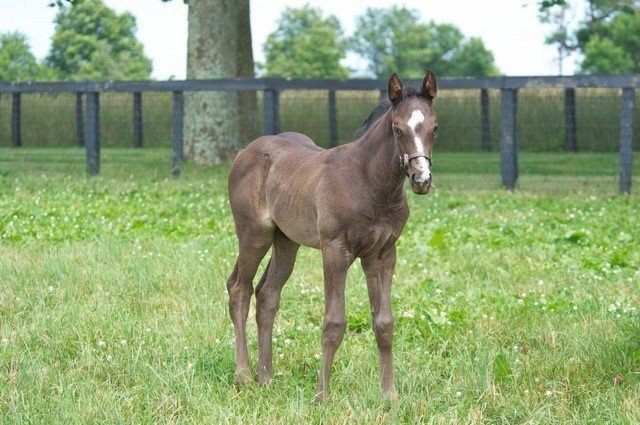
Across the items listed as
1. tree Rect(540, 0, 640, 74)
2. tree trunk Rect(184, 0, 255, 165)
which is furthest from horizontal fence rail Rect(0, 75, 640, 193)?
tree Rect(540, 0, 640, 74)

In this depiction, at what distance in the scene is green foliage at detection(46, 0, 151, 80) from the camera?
81.6 m

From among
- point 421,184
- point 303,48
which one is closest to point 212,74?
point 421,184

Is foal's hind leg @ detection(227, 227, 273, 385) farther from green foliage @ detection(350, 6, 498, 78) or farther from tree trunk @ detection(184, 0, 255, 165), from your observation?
green foliage @ detection(350, 6, 498, 78)

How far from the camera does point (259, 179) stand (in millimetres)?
6707

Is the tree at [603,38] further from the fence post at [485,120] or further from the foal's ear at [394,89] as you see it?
the foal's ear at [394,89]

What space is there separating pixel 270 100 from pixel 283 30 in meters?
88.5

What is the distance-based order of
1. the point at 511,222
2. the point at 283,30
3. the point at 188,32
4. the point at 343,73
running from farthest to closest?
1. the point at 283,30
2. the point at 343,73
3. the point at 188,32
4. the point at 511,222

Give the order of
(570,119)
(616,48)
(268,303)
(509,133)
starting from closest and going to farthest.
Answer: (268,303), (509,133), (570,119), (616,48)

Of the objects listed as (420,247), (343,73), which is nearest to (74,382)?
(420,247)

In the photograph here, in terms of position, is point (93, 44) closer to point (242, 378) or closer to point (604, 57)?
point (604, 57)

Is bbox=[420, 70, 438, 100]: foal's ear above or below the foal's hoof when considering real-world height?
above

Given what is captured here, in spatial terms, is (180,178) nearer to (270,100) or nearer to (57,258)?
(270,100)

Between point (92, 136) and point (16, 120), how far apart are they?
8.43 feet

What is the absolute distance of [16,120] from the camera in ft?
71.4
